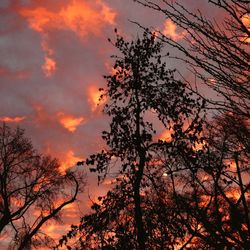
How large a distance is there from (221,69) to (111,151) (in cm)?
959

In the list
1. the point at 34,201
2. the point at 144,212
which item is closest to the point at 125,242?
the point at 144,212

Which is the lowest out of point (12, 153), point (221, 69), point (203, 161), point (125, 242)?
point (221, 69)

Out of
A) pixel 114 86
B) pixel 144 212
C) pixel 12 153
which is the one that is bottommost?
pixel 144 212

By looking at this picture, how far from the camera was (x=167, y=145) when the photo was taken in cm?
1359

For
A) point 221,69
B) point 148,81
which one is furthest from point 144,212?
point 221,69

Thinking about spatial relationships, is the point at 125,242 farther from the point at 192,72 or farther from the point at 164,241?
the point at 192,72

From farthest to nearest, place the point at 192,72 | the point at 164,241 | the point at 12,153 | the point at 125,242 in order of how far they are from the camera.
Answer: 1. the point at 12,153
2. the point at 164,241
3. the point at 125,242
4. the point at 192,72

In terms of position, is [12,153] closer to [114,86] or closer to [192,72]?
[114,86]

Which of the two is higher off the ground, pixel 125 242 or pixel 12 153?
pixel 12 153

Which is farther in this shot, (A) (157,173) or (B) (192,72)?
(A) (157,173)

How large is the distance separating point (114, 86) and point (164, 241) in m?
6.10

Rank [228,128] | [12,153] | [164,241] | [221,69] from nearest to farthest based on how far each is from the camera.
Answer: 1. [221,69]
2. [228,128]
3. [164,241]
4. [12,153]

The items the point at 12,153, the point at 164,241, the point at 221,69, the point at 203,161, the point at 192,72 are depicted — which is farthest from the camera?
the point at 12,153

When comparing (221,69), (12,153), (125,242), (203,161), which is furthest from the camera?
(12,153)
